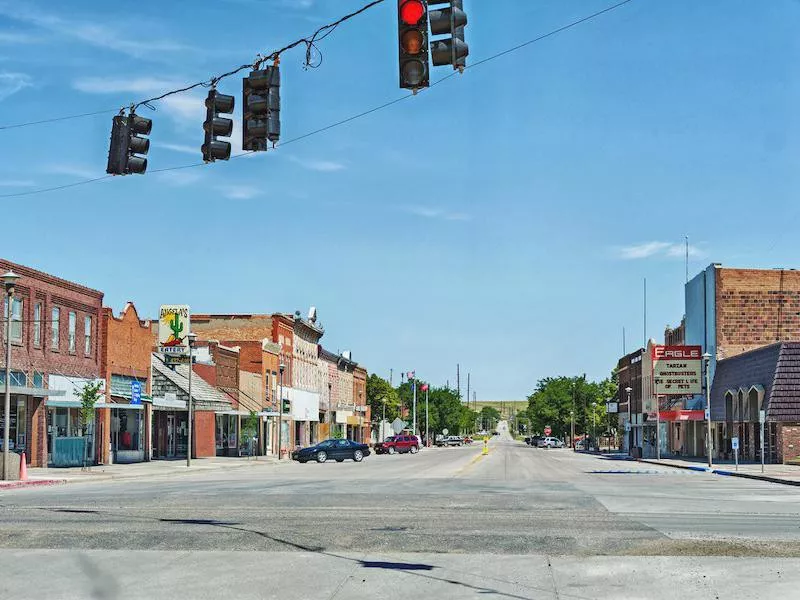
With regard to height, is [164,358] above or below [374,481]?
above

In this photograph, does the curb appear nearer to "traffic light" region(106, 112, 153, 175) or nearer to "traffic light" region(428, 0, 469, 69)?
"traffic light" region(106, 112, 153, 175)

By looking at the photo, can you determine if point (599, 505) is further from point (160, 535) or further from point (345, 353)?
point (345, 353)

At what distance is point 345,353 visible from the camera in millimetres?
120750

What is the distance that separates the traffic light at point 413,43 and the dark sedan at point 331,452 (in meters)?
50.6

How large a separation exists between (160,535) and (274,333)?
70924mm

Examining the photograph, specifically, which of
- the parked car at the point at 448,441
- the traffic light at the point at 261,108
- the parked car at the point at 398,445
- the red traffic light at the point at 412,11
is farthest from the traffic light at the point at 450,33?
the parked car at the point at 448,441

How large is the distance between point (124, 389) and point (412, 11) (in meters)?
43.0

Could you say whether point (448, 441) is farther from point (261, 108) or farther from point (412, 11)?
point (412, 11)

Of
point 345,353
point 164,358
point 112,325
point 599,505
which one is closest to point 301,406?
point 345,353

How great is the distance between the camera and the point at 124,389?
A: 52.6 m

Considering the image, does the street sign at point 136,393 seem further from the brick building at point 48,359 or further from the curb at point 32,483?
the curb at point 32,483

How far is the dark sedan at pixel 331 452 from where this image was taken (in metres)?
Answer: 61.8

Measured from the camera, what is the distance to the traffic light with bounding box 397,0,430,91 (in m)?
12.9

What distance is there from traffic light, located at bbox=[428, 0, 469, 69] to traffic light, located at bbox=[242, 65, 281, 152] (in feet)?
14.2
